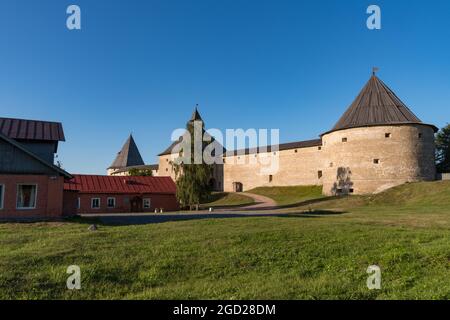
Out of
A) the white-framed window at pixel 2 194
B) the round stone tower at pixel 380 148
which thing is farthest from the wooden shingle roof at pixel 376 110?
the white-framed window at pixel 2 194

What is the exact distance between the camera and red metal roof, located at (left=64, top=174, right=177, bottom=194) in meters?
35.9

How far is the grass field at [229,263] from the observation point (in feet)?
20.6

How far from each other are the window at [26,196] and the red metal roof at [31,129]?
368 cm

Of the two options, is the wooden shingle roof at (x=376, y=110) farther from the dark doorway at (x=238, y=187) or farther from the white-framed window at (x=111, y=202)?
the white-framed window at (x=111, y=202)

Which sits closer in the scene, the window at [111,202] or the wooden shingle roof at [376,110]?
the window at [111,202]

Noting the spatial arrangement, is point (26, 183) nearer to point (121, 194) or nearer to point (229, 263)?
point (229, 263)

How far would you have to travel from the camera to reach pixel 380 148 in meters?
36.1

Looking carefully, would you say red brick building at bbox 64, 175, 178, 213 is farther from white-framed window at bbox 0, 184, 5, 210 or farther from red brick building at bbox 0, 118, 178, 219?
white-framed window at bbox 0, 184, 5, 210

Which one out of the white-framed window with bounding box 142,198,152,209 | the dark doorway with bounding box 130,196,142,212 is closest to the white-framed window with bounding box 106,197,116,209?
the dark doorway with bounding box 130,196,142,212

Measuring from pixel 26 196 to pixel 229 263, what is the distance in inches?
563

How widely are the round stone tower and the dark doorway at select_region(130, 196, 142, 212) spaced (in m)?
21.0

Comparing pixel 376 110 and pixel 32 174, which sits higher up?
pixel 376 110

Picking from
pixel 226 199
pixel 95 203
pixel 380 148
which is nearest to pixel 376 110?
pixel 380 148
